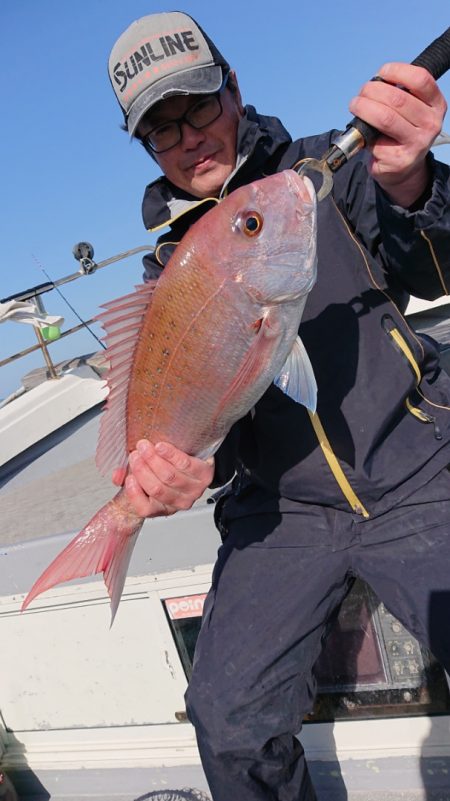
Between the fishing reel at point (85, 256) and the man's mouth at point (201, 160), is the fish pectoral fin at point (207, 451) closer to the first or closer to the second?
the man's mouth at point (201, 160)

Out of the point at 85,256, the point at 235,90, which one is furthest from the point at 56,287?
the point at 235,90

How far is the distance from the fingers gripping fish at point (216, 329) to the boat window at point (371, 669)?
3.56ft

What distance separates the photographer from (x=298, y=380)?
187cm

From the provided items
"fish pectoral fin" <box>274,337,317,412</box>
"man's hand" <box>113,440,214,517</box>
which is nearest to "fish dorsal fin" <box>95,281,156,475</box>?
"man's hand" <box>113,440,214,517</box>

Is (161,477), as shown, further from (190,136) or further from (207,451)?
(190,136)

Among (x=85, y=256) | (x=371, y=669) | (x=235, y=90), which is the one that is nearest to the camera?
(x=235, y=90)

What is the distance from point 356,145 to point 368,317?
0.67m

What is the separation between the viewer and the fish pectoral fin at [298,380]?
1863 mm

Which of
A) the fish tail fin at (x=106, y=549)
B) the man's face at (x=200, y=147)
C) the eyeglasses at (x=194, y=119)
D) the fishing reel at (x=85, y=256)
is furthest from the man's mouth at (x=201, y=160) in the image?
the fishing reel at (x=85, y=256)

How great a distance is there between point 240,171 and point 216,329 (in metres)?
0.93

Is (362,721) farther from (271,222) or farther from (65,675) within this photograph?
(271,222)

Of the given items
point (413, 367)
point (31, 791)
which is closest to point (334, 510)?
point (413, 367)

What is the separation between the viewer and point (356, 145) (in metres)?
1.76

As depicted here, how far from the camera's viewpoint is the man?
6.61 feet
